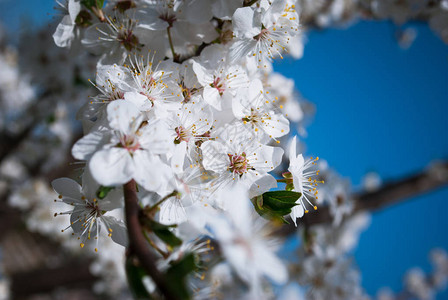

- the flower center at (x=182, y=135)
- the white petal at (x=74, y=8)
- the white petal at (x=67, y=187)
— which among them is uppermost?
the flower center at (x=182, y=135)

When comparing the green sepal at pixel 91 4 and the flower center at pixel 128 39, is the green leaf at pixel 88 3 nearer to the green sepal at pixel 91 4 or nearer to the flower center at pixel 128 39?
the green sepal at pixel 91 4

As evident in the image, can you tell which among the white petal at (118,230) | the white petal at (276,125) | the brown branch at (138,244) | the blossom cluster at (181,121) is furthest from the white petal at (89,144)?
the white petal at (276,125)

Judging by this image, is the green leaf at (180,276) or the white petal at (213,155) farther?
the white petal at (213,155)

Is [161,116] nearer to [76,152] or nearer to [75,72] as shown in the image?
[76,152]

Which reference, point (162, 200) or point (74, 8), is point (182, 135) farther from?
point (74, 8)

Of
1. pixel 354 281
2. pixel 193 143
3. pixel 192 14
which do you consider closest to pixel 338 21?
pixel 354 281

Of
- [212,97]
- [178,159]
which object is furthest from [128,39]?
[178,159]

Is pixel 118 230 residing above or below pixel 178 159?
below
